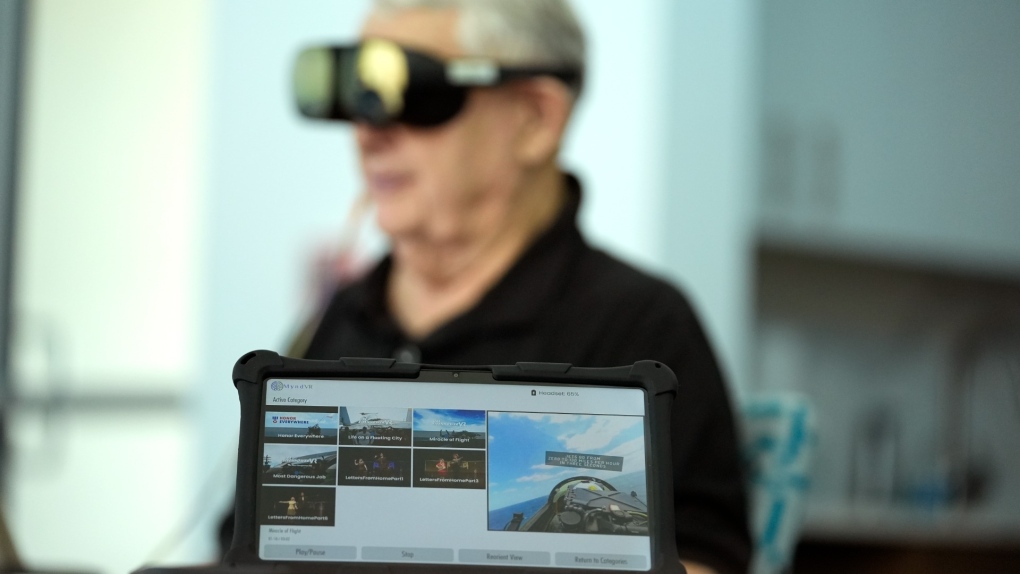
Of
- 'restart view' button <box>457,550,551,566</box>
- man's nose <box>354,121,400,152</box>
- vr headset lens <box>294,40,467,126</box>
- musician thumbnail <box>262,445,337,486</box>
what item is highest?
vr headset lens <box>294,40,467,126</box>

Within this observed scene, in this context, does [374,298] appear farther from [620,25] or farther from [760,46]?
[760,46]

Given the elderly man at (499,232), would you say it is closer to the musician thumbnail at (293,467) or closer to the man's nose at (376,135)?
the man's nose at (376,135)

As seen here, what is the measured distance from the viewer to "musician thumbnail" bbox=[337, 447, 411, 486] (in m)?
0.50

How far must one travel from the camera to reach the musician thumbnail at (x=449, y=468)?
0.51 metres

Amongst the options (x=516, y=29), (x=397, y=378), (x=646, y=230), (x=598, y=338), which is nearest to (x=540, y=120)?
(x=516, y=29)

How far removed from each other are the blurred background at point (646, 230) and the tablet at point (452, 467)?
160cm

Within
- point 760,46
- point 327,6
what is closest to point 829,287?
point 760,46

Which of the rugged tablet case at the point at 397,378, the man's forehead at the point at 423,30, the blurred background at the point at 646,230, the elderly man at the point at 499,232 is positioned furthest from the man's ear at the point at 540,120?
the blurred background at the point at 646,230

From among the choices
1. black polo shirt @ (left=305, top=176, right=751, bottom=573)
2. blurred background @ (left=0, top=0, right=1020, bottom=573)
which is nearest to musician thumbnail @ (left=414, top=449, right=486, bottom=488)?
black polo shirt @ (left=305, top=176, right=751, bottom=573)

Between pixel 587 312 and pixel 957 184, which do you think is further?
pixel 957 184

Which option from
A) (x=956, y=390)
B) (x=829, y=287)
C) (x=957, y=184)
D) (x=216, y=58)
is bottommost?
(x=956, y=390)

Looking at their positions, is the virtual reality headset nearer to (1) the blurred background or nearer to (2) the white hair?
(2) the white hair

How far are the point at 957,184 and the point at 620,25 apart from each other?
4.54ft

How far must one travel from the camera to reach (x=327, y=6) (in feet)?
7.80
